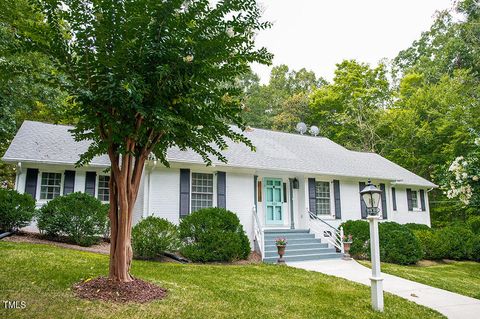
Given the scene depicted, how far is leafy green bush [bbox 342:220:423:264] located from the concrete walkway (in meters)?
1.37

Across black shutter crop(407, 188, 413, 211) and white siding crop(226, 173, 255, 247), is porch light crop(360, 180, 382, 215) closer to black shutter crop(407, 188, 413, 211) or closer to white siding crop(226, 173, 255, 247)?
white siding crop(226, 173, 255, 247)

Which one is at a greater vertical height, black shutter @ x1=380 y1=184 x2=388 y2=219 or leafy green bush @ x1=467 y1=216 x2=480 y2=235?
black shutter @ x1=380 y1=184 x2=388 y2=219

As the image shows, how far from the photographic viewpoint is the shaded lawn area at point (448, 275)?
8505mm

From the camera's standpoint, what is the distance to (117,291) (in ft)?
15.4

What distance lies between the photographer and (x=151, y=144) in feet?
17.1

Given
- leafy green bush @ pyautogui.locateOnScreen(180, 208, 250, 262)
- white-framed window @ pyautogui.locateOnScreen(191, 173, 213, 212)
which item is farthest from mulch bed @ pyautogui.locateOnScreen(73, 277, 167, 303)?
white-framed window @ pyautogui.locateOnScreen(191, 173, 213, 212)

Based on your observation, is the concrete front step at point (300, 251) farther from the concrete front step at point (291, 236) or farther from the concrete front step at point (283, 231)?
the concrete front step at point (283, 231)

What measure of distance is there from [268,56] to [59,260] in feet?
18.7

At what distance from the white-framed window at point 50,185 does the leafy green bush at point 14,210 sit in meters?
1.34

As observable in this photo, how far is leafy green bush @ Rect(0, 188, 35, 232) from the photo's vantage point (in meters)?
9.13

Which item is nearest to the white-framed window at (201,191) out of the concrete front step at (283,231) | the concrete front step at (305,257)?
the concrete front step at (283,231)

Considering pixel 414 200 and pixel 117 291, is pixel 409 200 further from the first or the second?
pixel 117 291

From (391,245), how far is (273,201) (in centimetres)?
435

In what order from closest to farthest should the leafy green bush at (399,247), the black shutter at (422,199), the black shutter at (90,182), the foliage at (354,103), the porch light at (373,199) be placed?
the porch light at (373,199)
the black shutter at (90,182)
the leafy green bush at (399,247)
the black shutter at (422,199)
the foliage at (354,103)
